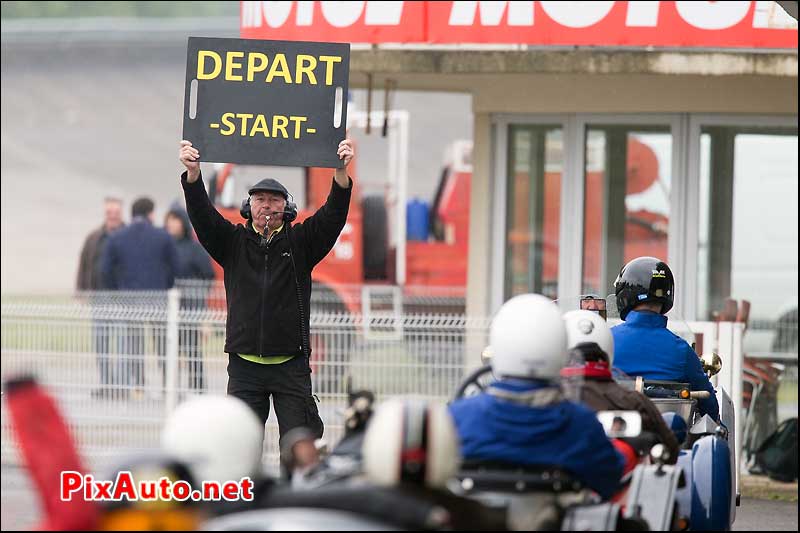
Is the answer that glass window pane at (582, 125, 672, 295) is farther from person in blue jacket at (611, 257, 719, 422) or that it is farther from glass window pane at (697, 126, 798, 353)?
person in blue jacket at (611, 257, 719, 422)

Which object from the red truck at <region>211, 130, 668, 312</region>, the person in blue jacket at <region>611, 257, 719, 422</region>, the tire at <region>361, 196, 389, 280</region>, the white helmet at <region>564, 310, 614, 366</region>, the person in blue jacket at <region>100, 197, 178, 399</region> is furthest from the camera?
the tire at <region>361, 196, 389, 280</region>

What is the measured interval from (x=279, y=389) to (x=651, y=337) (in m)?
1.85

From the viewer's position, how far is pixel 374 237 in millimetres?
21297

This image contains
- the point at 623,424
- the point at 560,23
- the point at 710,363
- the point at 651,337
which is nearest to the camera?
the point at 623,424

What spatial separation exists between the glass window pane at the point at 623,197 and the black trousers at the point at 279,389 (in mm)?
5265

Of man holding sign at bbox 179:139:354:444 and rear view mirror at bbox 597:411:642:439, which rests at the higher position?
man holding sign at bbox 179:139:354:444

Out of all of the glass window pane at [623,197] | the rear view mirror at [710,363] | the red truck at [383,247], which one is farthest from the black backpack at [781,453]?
the red truck at [383,247]

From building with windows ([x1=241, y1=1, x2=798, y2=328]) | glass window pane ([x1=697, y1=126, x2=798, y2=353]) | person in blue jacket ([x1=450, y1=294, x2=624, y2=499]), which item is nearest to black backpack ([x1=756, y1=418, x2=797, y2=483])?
glass window pane ([x1=697, y1=126, x2=798, y2=353])

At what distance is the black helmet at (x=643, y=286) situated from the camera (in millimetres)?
7480

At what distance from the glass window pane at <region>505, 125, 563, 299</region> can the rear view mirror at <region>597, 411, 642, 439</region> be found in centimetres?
707

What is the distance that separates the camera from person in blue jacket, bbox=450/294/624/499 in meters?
5.06

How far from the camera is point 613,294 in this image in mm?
7977

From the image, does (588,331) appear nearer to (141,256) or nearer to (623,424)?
(623,424)

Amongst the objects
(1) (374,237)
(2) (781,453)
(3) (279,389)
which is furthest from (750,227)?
(1) (374,237)
